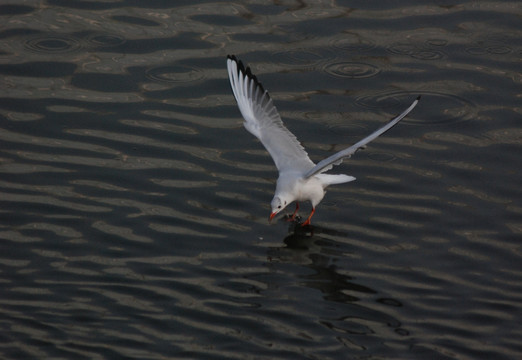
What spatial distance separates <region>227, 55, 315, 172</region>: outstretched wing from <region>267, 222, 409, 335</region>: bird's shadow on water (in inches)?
31.3

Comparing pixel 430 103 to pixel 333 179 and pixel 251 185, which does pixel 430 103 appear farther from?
pixel 251 185

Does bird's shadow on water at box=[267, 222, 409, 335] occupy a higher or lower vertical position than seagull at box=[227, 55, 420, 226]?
lower

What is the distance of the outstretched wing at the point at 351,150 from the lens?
9.01m

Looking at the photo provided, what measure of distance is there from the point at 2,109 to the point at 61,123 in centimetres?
81

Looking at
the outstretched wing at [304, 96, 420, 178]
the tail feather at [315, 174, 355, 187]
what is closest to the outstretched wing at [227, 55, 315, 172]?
the tail feather at [315, 174, 355, 187]

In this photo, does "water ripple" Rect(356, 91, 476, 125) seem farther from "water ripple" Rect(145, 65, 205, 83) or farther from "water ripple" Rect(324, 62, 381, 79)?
"water ripple" Rect(145, 65, 205, 83)

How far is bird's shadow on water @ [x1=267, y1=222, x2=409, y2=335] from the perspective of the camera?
8281 millimetres

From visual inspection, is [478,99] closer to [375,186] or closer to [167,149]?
[375,186]

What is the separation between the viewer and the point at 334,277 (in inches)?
354

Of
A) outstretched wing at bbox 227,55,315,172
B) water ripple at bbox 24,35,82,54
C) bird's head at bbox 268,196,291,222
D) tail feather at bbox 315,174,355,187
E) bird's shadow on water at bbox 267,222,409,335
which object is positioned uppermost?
water ripple at bbox 24,35,82,54

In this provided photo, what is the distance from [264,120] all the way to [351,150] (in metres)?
2.06

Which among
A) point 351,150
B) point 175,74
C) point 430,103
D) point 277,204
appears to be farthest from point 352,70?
point 351,150

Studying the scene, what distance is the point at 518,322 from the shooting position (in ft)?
27.2

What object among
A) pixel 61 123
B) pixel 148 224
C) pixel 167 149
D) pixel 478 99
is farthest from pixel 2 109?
pixel 478 99
